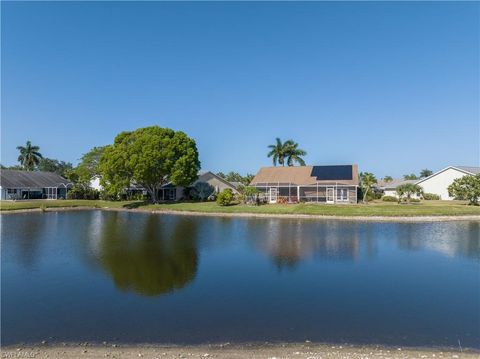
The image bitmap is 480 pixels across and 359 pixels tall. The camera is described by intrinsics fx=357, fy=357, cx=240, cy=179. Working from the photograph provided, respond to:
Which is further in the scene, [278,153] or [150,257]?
[278,153]

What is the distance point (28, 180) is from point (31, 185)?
1.74 m

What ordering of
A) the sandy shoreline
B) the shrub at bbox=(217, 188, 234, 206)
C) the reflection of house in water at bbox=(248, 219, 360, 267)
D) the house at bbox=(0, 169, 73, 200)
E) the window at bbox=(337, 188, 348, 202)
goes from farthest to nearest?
the house at bbox=(0, 169, 73, 200) → the window at bbox=(337, 188, 348, 202) → the shrub at bbox=(217, 188, 234, 206) → the sandy shoreline → the reflection of house in water at bbox=(248, 219, 360, 267)

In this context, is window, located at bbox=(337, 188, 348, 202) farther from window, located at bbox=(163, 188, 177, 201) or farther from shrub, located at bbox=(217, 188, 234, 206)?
window, located at bbox=(163, 188, 177, 201)

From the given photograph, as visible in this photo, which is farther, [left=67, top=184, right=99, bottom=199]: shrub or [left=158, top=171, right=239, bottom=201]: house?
[left=67, top=184, right=99, bottom=199]: shrub

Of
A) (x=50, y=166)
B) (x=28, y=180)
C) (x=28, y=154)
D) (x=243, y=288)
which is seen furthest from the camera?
(x=50, y=166)

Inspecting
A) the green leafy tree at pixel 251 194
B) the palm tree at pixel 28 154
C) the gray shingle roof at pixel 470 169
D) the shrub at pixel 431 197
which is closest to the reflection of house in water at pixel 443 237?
the green leafy tree at pixel 251 194

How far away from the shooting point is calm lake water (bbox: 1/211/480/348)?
11.2 m

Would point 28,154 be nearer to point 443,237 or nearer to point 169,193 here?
point 169,193

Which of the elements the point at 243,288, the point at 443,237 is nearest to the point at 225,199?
the point at 443,237

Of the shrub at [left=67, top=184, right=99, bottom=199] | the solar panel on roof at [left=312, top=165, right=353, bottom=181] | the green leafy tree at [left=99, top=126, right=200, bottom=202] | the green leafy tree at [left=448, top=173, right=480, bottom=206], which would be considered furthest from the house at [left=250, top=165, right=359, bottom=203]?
the shrub at [left=67, top=184, right=99, bottom=199]

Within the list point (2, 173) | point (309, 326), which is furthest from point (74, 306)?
point (2, 173)

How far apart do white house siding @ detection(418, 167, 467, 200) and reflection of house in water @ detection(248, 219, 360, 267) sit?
3408 centimetres

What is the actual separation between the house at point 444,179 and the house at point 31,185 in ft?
224

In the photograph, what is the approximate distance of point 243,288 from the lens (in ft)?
51.2
